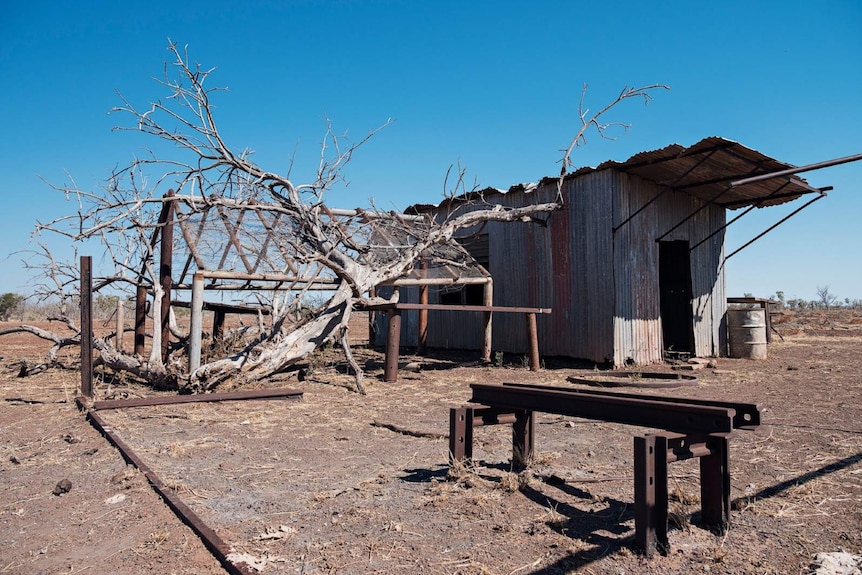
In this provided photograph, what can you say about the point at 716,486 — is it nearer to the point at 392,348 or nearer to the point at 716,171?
the point at 392,348

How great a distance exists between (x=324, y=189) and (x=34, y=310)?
38.2m

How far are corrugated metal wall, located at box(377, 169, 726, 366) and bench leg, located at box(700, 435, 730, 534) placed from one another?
9.08m

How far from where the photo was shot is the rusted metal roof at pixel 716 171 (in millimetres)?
10961

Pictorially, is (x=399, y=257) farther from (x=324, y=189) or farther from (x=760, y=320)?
(x=760, y=320)

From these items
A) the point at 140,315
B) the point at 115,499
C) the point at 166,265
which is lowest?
the point at 115,499

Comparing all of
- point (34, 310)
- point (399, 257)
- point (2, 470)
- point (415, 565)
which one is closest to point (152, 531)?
point (415, 565)

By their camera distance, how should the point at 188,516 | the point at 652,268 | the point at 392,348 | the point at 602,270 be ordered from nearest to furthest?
the point at 188,516
the point at 392,348
the point at 602,270
the point at 652,268

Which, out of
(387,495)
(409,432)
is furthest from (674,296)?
(387,495)

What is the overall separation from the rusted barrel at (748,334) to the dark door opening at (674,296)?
115 centimetres

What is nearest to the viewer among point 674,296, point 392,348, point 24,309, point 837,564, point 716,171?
point 837,564

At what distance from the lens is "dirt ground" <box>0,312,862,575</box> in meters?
3.47

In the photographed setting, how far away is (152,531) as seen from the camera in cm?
396

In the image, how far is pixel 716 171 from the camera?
12.4 metres

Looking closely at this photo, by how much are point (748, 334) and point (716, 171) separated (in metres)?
4.37
